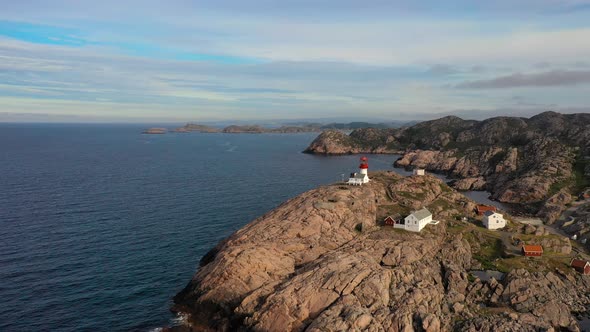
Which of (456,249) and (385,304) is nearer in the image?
(385,304)

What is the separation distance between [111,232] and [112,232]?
183 mm

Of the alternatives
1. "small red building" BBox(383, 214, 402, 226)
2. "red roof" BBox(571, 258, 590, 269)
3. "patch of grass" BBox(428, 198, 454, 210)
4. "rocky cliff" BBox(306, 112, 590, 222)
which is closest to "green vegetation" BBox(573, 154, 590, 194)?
"rocky cliff" BBox(306, 112, 590, 222)

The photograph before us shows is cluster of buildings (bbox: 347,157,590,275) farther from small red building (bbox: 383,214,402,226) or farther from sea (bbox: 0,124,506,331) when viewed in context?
sea (bbox: 0,124,506,331)

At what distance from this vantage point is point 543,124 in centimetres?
19712

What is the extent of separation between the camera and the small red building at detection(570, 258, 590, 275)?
6272 cm

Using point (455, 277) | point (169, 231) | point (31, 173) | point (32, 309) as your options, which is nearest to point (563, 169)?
point (455, 277)

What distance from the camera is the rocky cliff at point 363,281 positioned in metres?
48.1

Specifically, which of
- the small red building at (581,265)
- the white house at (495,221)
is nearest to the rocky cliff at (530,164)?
the white house at (495,221)

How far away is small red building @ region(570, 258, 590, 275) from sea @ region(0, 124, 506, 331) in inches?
2417

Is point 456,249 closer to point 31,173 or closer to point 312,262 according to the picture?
point 312,262

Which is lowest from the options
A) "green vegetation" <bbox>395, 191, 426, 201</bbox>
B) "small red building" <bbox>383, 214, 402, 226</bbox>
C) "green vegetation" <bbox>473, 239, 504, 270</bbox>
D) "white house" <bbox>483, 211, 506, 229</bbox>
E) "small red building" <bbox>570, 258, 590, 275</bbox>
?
"small red building" <bbox>570, 258, 590, 275</bbox>

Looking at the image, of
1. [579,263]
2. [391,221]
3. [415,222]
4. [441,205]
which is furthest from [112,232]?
Answer: [579,263]

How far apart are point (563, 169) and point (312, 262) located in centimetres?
10781

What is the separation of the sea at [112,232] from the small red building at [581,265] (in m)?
61.4
